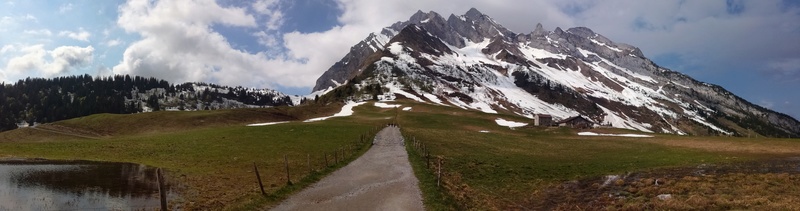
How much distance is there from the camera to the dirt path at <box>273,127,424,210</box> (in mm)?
24594

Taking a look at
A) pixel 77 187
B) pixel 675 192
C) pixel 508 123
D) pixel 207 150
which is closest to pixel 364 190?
pixel 77 187

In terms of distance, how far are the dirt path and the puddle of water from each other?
28.1ft

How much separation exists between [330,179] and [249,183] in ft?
20.8

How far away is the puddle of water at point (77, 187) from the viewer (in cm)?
2539

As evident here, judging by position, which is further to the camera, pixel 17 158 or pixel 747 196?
pixel 17 158

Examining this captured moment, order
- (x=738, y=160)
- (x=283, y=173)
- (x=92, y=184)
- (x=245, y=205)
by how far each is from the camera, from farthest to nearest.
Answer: (x=738, y=160) < (x=283, y=173) < (x=92, y=184) < (x=245, y=205)

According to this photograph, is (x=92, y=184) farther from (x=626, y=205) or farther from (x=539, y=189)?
(x=626, y=205)

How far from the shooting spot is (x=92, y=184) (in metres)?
31.5

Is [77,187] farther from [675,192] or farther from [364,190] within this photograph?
[675,192]

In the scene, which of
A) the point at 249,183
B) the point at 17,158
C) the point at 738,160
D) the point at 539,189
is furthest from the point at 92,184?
the point at 738,160

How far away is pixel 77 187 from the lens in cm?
3025

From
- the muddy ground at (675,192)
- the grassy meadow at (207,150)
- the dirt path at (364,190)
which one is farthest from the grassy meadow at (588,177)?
the grassy meadow at (207,150)

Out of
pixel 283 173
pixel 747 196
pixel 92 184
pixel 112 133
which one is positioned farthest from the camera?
pixel 112 133

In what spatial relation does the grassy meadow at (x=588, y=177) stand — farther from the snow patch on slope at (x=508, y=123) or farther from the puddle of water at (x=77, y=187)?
the snow patch on slope at (x=508, y=123)
